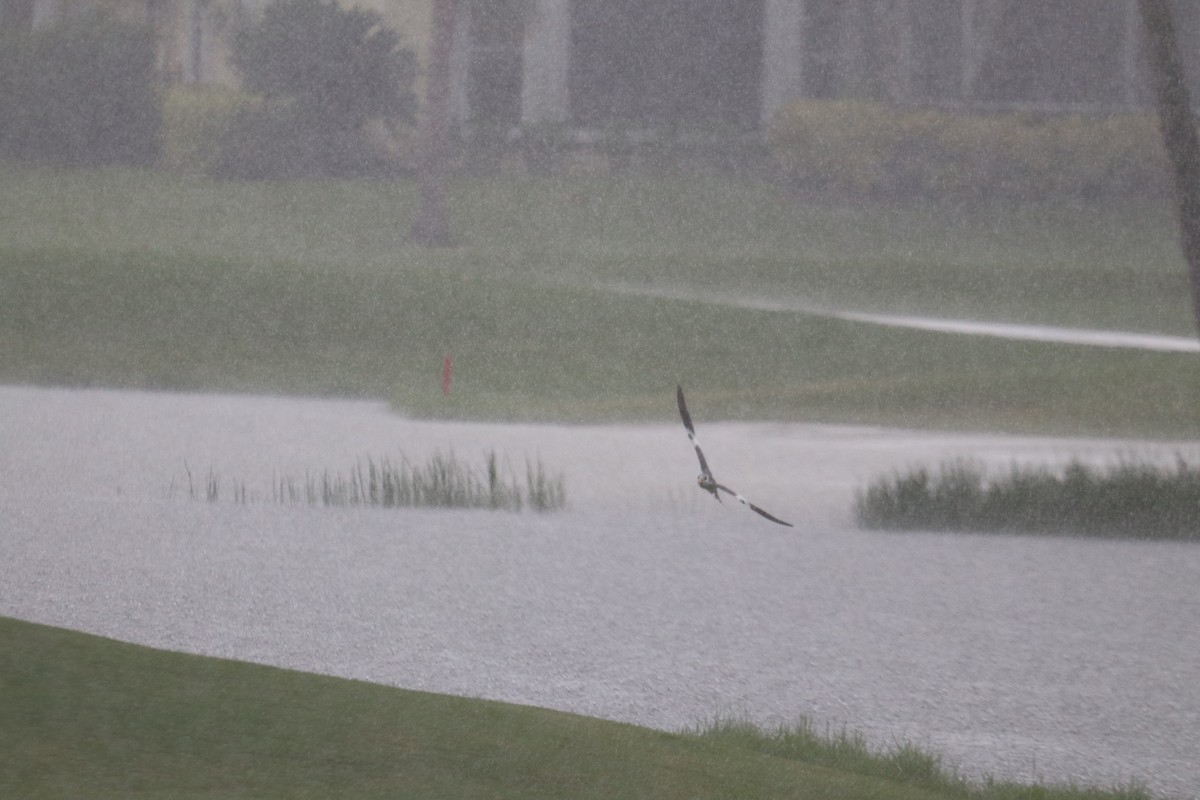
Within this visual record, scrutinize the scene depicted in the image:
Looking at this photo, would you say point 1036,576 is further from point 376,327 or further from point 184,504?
point 376,327

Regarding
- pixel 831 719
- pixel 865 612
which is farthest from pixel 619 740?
pixel 865 612

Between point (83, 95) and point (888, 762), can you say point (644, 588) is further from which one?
point (83, 95)

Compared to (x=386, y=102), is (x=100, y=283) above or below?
below

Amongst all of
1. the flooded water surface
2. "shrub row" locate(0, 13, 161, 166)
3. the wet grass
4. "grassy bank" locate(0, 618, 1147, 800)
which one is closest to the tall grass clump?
the flooded water surface

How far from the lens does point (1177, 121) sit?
8.73 metres

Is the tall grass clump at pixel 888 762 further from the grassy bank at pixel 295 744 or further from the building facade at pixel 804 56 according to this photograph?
the building facade at pixel 804 56

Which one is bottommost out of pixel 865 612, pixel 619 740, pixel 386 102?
pixel 865 612

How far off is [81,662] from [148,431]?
6347mm

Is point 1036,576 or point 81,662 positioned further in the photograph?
point 1036,576

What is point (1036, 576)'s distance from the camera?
22.1 feet

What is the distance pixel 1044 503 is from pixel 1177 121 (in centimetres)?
280

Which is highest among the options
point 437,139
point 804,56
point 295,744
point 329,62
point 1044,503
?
point 804,56


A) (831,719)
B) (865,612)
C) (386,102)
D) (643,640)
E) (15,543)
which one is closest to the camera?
(831,719)

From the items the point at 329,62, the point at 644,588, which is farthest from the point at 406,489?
the point at 329,62
